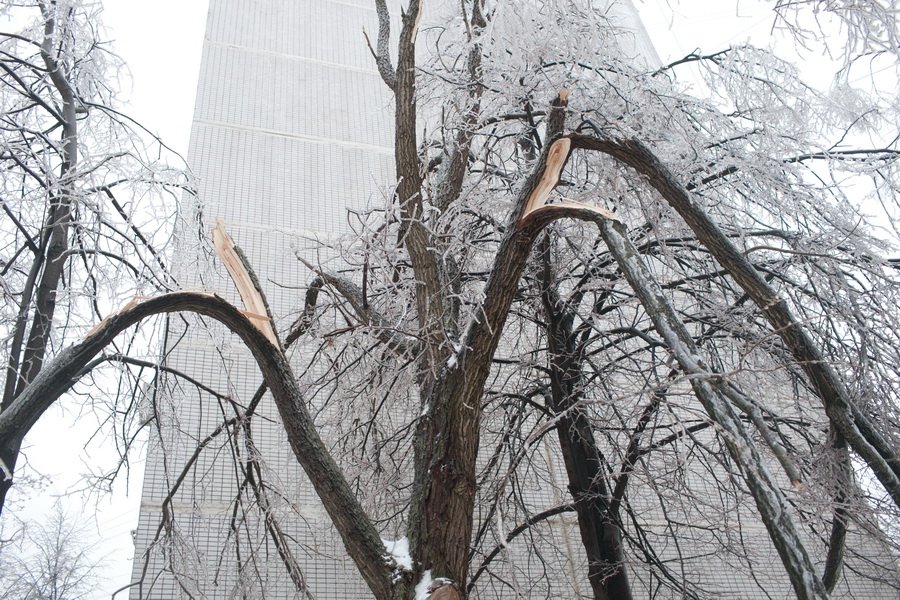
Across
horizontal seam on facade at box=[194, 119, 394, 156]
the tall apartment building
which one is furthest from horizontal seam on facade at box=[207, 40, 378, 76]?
horizontal seam on facade at box=[194, 119, 394, 156]

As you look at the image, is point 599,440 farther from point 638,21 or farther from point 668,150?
point 638,21

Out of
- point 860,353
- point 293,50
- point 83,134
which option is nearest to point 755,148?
point 860,353

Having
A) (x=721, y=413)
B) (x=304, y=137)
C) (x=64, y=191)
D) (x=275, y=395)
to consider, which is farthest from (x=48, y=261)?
(x=304, y=137)

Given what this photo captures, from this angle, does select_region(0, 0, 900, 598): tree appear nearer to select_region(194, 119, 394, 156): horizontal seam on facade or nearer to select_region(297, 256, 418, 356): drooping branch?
select_region(297, 256, 418, 356): drooping branch

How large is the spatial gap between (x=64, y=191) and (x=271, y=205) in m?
1.74

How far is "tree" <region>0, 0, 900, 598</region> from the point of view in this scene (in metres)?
1.99

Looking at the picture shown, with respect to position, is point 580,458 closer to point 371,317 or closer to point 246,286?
point 371,317

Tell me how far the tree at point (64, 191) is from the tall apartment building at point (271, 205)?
0.27 metres

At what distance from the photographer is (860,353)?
209 cm

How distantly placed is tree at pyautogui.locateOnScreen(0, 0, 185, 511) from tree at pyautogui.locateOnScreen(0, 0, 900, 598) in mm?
544

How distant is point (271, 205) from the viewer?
14.5 feet

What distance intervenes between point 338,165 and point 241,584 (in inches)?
110

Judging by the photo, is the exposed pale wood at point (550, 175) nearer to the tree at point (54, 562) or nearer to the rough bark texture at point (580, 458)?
the rough bark texture at point (580, 458)

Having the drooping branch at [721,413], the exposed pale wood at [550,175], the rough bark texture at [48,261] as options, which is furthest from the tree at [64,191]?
the drooping branch at [721,413]
